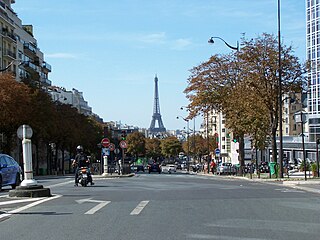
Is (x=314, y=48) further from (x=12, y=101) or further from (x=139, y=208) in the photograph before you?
(x=139, y=208)

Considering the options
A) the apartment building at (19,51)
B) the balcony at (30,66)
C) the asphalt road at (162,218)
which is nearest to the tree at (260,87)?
the asphalt road at (162,218)

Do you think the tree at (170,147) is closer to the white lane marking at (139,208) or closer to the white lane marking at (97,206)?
the white lane marking at (97,206)

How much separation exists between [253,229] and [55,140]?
69731mm

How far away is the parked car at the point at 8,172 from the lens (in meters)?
25.0

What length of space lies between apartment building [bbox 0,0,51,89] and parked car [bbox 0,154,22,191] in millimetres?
43320

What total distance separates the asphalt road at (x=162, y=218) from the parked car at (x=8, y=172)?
280 inches

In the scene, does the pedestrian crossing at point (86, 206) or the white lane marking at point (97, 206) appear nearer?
the pedestrian crossing at point (86, 206)

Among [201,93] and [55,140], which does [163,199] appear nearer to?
[201,93]

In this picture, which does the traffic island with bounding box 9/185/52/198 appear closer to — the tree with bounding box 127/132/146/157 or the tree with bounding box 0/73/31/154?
the tree with bounding box 0/73/31/154

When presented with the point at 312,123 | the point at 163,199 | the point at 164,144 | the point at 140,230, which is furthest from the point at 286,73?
the point at 164,144

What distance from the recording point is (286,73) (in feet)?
131

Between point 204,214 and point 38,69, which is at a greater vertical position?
point 38,69

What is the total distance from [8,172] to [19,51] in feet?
213

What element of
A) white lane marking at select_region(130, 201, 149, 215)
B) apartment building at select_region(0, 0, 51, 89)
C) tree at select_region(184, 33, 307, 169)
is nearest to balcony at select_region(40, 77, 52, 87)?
apartment building at select_region(0, 0, 51, 89)
